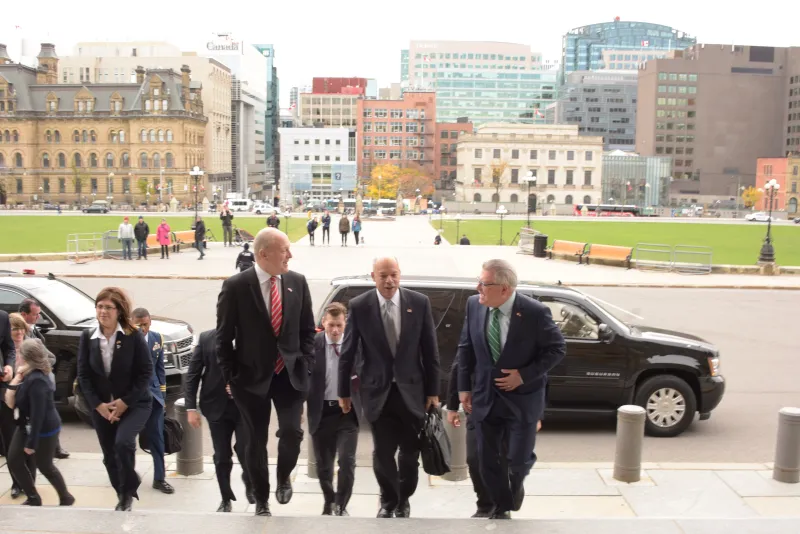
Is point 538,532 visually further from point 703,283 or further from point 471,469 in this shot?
point 703,283

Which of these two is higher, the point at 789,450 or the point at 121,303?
the point at 121,303

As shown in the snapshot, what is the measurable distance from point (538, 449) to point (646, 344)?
1.95 metres

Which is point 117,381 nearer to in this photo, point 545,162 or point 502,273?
point 502,273

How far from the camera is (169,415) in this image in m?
8.03

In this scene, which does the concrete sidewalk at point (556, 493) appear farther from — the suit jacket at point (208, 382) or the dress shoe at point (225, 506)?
the suit jacket at point (208, 382)

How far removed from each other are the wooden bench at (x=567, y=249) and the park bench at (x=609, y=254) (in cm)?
34

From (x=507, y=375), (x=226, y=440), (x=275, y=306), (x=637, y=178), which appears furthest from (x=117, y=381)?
(x=637, y=178)

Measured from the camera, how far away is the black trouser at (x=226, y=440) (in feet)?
19.4

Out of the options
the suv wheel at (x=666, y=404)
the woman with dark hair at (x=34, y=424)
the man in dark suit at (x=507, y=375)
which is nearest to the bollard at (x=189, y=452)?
the woman with dark hair at (x=34, y=424)

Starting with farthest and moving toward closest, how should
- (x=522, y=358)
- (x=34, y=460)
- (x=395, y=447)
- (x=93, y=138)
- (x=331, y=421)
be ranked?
(x=93, y=138), (x=34, y=460), (x=331, y=421), (x=395, y=447), (x=522, y=358)

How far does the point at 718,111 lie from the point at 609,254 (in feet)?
503

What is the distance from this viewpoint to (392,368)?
5801mm

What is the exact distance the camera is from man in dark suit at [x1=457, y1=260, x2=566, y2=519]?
5539mm

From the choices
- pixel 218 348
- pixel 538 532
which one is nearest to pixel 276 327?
pixel 218 348
